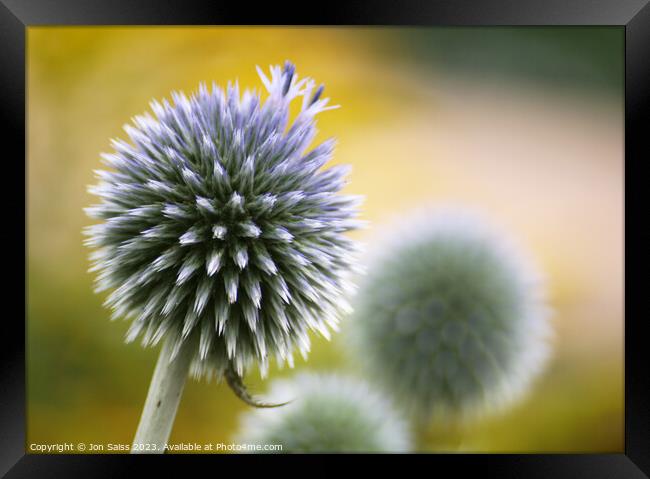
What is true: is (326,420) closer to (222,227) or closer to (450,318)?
(450,318)

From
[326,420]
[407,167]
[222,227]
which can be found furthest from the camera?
[407,167]

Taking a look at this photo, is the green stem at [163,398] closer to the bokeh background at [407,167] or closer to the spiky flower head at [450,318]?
the bokeh background at [407,167]

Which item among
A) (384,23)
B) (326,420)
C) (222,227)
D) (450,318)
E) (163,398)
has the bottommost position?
(326,420)

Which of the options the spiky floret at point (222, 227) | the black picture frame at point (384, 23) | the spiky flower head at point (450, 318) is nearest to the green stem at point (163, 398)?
the spiky floret at point (222, 227)

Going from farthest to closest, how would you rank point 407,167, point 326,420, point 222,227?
1. point 407,167
2. point 326,420
3. point 222,227

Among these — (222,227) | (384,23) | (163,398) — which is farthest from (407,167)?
(163,398)

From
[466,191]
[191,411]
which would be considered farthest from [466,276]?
[191,411]

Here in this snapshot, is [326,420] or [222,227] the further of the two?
[326,420]
